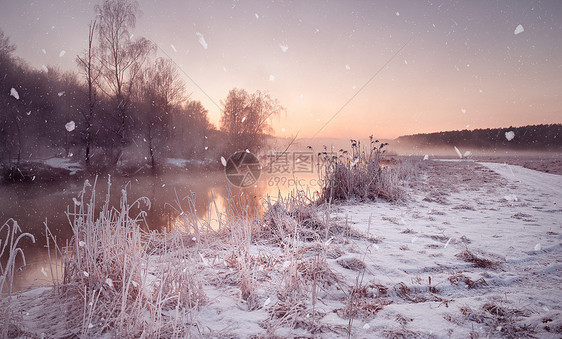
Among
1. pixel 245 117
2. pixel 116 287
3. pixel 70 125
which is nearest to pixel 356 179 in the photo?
pixel 116 287

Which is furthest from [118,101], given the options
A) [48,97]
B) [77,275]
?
[77,275]

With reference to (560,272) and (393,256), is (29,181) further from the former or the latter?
(560,272)

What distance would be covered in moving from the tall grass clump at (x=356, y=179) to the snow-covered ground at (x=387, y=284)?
2.04 m

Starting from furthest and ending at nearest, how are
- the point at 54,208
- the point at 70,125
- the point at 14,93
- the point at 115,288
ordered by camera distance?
the point at 70,125, the point at 14,93, the point at 54,208, the point at 115,288

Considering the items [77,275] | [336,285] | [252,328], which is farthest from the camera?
[336,285]

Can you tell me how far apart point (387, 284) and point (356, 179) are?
4.20 metres

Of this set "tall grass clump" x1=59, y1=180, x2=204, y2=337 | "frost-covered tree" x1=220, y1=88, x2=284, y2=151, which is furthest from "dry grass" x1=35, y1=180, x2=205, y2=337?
"frost-covered tree" x1=220, y1=88, x2=284, y2=151

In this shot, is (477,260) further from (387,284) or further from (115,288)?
(115,288)

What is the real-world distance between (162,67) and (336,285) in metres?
24.3

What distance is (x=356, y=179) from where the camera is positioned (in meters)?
6.22

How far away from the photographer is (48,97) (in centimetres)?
2305

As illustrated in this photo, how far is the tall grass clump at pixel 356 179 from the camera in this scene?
5.95 metres

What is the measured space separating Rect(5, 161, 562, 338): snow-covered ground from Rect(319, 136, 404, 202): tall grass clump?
2039 millimetres

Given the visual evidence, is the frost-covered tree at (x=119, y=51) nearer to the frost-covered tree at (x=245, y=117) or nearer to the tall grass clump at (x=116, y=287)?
the frost-covered tree at (x=245, y=117)
